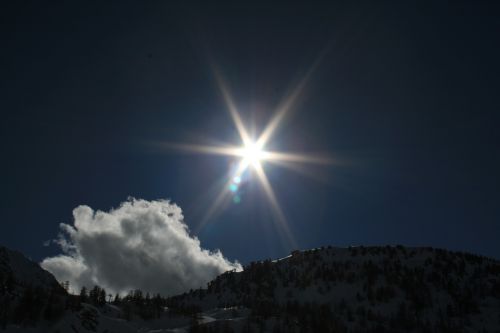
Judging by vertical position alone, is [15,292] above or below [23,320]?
above

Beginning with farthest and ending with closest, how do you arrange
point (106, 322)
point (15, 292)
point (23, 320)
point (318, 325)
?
point (318, 325) < point (106, 322) < point (15, 292) < point (23, 320)

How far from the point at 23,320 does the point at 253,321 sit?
98959 millimetres

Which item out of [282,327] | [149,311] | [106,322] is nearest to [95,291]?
[149,311]

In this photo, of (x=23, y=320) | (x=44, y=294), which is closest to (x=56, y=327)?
(x=23, y=320)

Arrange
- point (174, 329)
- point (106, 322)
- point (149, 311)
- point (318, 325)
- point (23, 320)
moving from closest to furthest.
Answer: point (23, 320) < point (106, 322) < point (174, 329) < point (149, 311) < point (318, 325)

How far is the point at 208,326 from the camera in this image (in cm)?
16662

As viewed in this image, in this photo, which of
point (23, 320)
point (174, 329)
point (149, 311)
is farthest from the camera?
point (149, 311)

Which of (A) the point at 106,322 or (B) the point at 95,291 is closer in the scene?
(A) the point at 106,322

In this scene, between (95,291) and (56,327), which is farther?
(95,291)

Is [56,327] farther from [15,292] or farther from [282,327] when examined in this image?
[282,327]

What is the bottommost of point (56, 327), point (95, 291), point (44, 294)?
point (56, 327)

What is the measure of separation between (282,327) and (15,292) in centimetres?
10972

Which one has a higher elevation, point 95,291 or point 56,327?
point 95,291

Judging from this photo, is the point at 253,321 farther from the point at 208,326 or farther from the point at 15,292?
the point at 15,292
